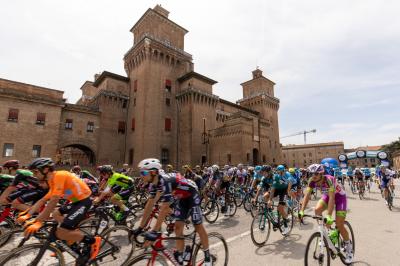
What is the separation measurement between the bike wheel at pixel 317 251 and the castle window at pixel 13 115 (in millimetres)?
32041

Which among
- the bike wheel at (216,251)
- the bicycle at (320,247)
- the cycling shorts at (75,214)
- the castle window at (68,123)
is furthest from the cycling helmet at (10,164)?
the castle window at (68,123)

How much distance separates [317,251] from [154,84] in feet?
106

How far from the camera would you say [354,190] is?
16125mm

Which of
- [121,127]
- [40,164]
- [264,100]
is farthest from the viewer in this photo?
[264,100]

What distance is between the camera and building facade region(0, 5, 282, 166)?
29938 mm

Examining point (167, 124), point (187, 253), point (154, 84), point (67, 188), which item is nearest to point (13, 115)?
point (154, 84)

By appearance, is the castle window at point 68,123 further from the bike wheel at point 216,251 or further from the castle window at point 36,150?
the bike wheel at point 216,251

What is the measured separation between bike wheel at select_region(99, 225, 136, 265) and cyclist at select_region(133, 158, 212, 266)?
28.3 inches

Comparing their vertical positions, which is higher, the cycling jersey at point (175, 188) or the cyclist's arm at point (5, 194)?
the cycling jersey at point (175, 188)

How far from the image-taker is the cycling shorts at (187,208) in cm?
394

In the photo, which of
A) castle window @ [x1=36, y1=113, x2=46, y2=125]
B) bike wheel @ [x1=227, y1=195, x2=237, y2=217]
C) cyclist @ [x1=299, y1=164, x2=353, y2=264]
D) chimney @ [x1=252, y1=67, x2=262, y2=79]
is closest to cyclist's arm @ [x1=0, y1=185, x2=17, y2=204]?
cyclist @ [x1=299, y1=164, x2=353, y2=264]

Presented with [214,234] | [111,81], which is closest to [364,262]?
[214,234]

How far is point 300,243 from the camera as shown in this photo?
18.9ft

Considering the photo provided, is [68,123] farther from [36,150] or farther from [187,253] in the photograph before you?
[187,253]
